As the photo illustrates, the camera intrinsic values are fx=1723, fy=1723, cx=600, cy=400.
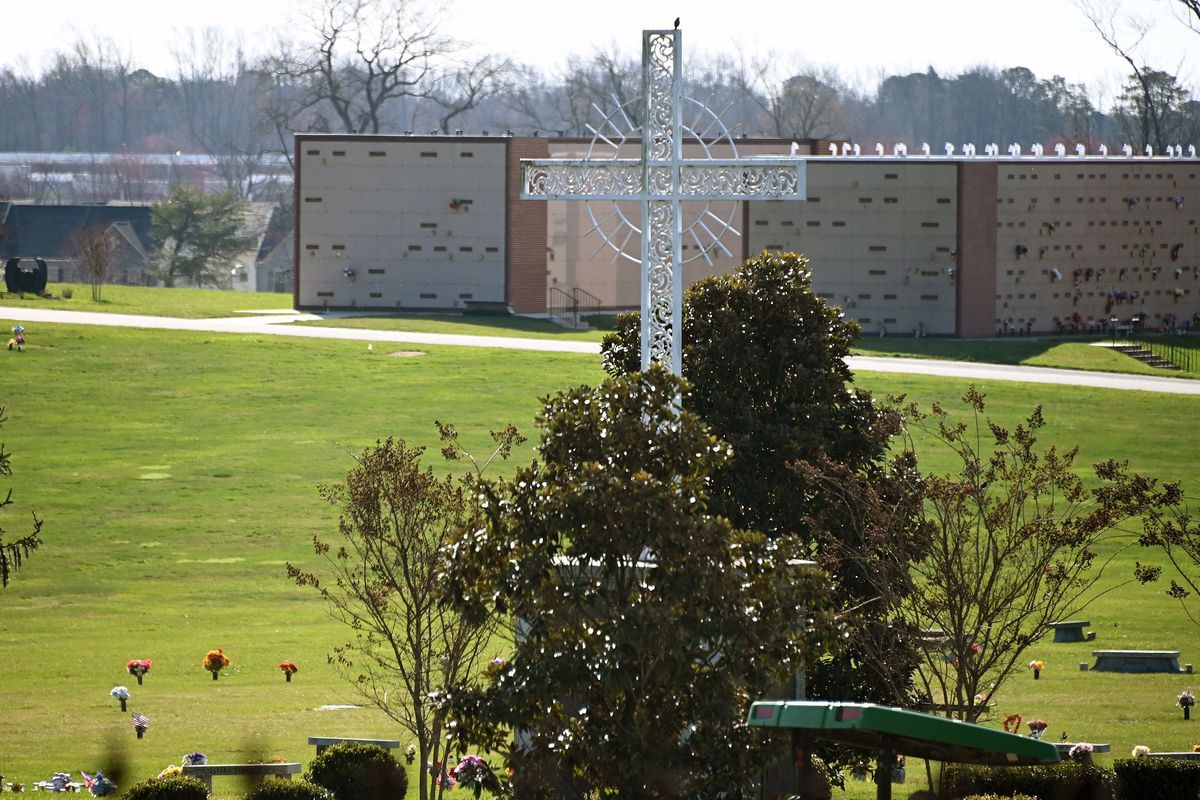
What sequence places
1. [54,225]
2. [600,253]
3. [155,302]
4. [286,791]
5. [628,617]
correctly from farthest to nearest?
[54,225], [600,253], [155,302], [286,791], [628,617]

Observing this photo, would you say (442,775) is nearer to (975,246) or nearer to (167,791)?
(167,791)

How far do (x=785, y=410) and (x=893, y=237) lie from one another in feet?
113

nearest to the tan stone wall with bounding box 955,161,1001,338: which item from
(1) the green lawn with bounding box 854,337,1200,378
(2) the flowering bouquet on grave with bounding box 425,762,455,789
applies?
(1) the green lawn with bounding box 854,337,1200,378

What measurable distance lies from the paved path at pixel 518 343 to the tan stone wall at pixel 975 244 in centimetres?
781

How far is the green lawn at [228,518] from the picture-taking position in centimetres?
1619

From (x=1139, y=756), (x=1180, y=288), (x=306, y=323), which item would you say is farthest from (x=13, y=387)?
(x=1180, y=288)

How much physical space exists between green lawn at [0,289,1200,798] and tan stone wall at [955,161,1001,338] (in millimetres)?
11896

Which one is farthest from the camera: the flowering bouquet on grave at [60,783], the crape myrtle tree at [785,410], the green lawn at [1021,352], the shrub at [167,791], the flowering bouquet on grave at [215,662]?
the green lawn at [1021,352]

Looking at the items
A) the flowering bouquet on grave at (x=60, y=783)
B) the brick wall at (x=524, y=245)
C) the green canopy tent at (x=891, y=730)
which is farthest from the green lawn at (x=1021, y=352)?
the green canopy tent at (x=891, y=730)


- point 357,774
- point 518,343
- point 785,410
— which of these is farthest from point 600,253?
point 357,774

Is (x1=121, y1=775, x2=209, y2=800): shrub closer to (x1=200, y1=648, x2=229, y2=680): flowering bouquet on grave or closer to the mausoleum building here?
(x1=200, y1=648, x2=229, y2=680): flowering bouquet on grave

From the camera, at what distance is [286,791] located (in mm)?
10570

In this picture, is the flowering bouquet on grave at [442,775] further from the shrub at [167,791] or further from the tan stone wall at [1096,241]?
the tan stone wall at [1096,241]

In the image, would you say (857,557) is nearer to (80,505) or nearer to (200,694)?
(200,694)
